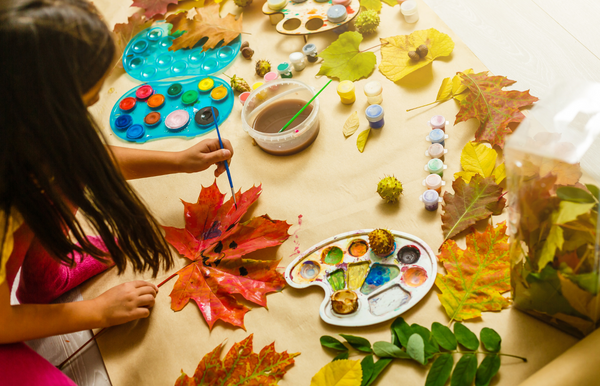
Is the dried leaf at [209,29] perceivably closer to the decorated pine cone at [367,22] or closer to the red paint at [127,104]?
the red paint at [127,104]

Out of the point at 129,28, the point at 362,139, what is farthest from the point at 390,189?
the point at 129,28

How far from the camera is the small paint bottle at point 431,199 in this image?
0.82m

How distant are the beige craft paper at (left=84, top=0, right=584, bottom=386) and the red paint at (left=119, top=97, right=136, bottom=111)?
6cm

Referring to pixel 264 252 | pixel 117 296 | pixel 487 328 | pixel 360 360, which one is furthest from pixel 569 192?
pixel 117 296

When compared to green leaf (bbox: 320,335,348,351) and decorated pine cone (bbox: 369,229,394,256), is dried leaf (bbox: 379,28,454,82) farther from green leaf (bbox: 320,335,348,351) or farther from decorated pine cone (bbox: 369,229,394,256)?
green leaf (bbox: 320,335,348,351)

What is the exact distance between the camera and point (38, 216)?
0.64m

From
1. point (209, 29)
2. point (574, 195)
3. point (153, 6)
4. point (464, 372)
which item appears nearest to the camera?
point (574, 195)

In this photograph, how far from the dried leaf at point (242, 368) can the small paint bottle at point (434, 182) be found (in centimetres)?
40

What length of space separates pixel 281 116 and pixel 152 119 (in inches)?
14.2

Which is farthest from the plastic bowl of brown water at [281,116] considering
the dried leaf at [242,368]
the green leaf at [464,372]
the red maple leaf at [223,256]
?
the green leaf at [464,372]

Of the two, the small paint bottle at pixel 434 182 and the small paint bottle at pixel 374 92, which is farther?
the small paint bottle at pixel 374 92

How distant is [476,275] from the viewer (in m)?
0.72

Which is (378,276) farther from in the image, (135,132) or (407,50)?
(135,132)

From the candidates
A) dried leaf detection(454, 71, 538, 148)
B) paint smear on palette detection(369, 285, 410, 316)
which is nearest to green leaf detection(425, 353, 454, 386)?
paint smear on palette detection(369, 285, 410, 316)
